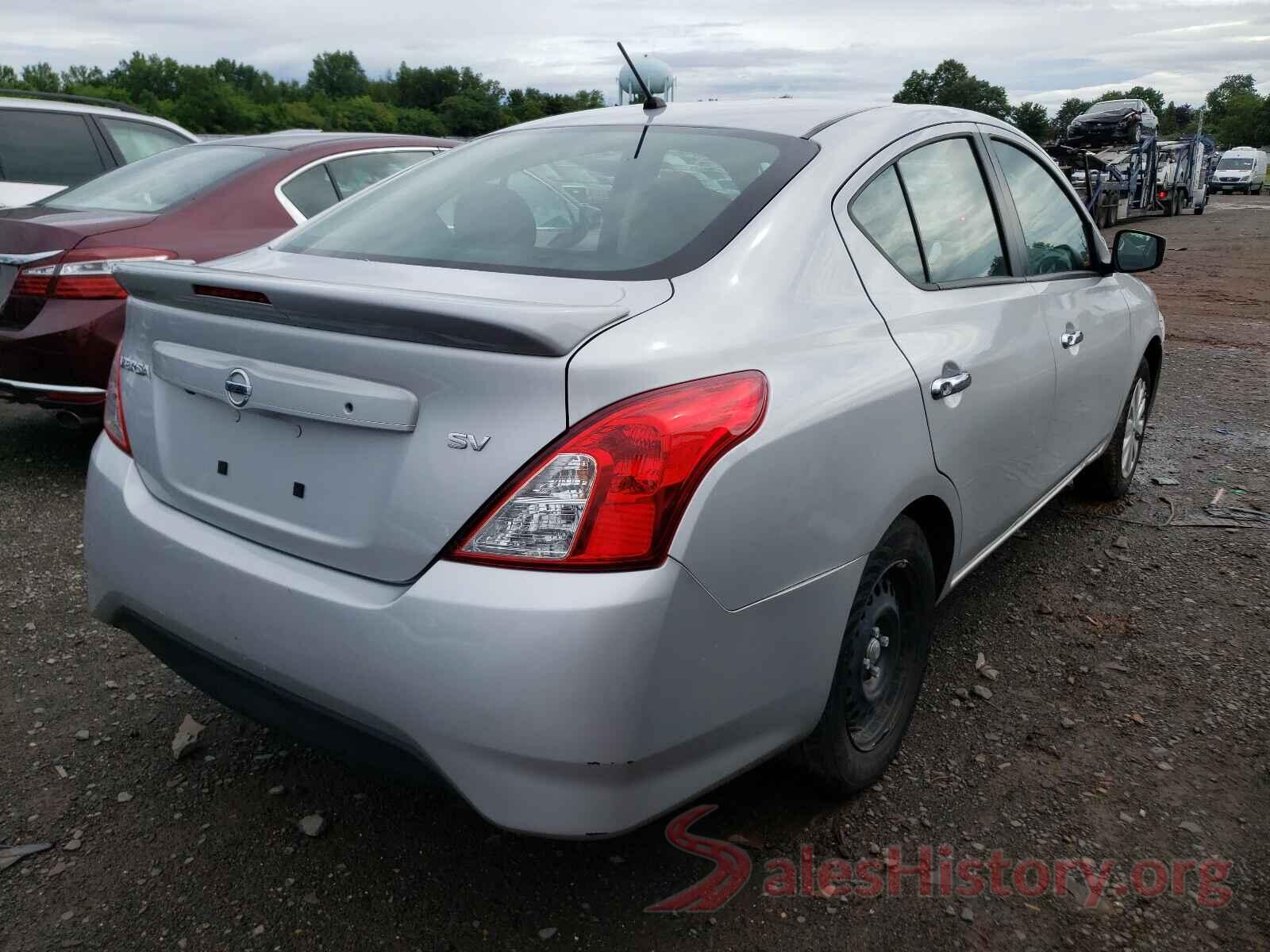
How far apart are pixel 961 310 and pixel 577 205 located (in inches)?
39.9

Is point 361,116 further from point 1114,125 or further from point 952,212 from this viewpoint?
point 952,212

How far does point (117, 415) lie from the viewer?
7.77 feet

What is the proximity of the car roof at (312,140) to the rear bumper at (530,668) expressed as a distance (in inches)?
158

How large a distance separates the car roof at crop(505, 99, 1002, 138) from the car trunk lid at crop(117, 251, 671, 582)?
879 millimetres

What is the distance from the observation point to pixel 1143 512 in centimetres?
455

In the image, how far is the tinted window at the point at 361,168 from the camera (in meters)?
5.43

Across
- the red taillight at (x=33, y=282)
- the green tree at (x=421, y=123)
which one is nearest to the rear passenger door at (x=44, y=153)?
the red taillight at (x=33, y=282)

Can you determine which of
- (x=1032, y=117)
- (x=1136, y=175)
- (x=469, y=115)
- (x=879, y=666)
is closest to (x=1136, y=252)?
(x=879, y=666)

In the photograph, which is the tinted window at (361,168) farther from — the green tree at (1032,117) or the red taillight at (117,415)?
the green tree at (1032,117)

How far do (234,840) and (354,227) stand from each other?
1.48 meters

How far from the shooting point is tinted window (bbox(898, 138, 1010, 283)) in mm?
2672

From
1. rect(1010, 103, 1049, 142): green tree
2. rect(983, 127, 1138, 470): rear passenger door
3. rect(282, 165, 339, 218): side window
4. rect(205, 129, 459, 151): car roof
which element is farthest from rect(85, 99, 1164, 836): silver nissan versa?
rect(1010, 103, 1049, 142): green tree

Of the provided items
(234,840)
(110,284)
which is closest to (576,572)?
(234,840)

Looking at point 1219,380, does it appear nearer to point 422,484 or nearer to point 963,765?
point 963,765
